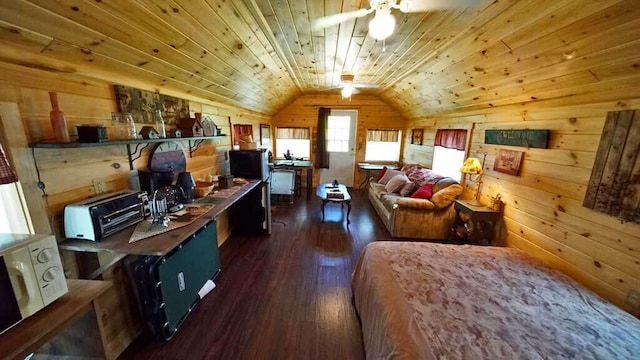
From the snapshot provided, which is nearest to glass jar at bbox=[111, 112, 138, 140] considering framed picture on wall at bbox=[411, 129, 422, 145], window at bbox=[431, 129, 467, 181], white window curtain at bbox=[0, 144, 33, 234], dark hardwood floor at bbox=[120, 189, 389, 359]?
white window curtain at bbox=[0, 144, 33, 234]

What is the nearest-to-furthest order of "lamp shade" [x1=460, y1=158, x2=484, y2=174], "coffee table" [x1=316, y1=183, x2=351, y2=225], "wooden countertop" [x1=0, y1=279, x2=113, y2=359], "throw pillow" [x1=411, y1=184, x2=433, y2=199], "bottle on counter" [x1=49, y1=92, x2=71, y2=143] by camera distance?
"wooden countertop" [x1=0, y1=279, x2=113, y2=359], "bottle on counter" [x1=49, y1=92, x2=71, y2=143], "lamp shade" [x1=460, y1=158, x2=484, y2=174], "throw pillow" [x1=411, y1=184, x2=433, y2=199], "coffee table" [x1=316, y1=183, x2=351, y2=225]

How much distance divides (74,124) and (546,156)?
3648mm

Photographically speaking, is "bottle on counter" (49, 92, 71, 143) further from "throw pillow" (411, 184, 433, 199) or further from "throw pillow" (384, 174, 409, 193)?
"throw pillow" (384, 174, 409, 193)

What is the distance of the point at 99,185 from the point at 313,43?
7.43 feet

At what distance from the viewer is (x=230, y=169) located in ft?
10.9

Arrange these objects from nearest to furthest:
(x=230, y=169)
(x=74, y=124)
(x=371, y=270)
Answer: (x=74, y=124) → (x=371, y=270) → (x=230, y=169)

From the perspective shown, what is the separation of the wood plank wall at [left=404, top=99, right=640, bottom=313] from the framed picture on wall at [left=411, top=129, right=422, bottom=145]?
2.22 m

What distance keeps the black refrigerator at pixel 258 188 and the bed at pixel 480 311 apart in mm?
1856

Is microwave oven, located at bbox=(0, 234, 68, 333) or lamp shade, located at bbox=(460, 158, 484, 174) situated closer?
microwave oven, located at bbox=(0, 234, 68, 333)

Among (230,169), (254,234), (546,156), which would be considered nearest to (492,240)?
(546,156)

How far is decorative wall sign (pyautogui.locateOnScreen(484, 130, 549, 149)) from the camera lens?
2084 mm

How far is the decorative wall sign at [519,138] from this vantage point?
2.08 m

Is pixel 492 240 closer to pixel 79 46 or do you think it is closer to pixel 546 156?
pixel 546 156

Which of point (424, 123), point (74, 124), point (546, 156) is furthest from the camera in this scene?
point (424, 123)
